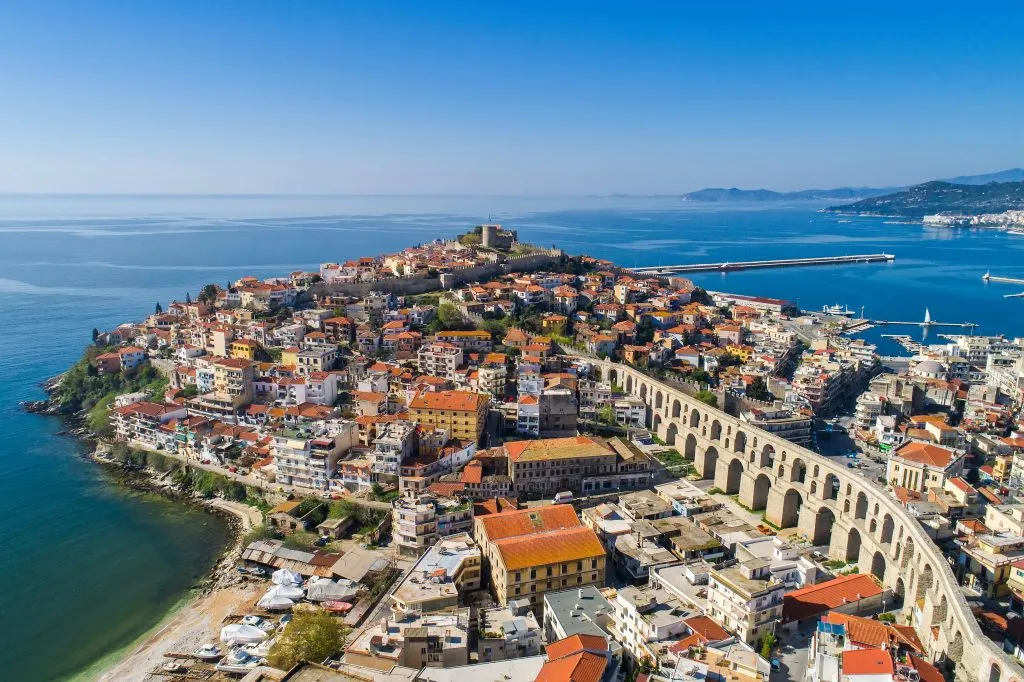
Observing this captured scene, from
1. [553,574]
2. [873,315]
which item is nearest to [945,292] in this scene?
[873,315]

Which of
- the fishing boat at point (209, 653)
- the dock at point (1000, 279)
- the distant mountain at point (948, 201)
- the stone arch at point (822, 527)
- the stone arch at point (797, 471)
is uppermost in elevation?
the distant mountain at point (948, 201)

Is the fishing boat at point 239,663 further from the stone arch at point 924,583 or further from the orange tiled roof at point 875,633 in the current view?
the stone arch at point 924,583

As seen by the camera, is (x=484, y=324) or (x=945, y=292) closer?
(x=484, y=324)

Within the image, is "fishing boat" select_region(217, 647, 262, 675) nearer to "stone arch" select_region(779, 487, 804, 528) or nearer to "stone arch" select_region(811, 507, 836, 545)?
"stone arch" select_region(779, 487, 804, 528)

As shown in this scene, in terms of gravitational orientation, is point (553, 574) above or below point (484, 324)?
below

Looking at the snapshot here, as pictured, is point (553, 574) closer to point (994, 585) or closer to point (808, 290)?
point (994, 585)

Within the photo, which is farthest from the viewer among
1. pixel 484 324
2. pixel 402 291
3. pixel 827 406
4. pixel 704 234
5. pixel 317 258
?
pixel 704 234

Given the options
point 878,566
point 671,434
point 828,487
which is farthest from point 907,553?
point 671,434

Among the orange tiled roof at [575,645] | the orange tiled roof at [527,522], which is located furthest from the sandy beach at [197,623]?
the orange tiled roof at [575,645]
